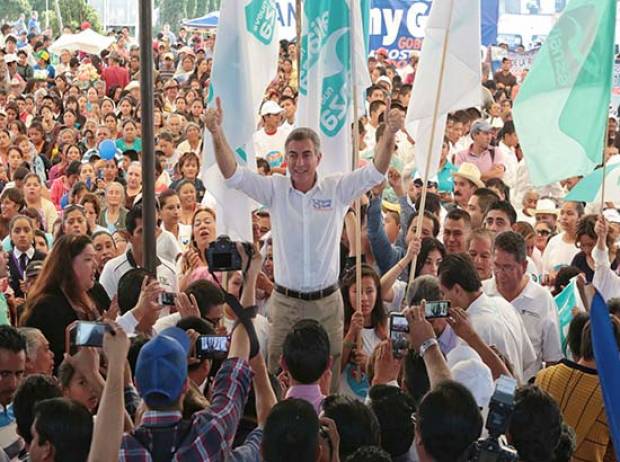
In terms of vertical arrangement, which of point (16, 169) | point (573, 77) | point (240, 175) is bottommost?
point (16, 169)

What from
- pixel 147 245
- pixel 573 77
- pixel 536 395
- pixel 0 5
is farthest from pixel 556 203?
pixel 0 5

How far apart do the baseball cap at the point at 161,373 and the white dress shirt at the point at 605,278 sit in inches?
161

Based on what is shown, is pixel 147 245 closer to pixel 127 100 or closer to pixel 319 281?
pixel 319 281

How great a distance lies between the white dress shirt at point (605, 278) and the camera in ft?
25.0

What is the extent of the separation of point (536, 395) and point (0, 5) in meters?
39.8

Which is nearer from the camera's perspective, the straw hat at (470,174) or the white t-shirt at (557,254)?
the white t-shirt at (557,254)

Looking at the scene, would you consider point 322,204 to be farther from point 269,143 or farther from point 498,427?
point 269,143

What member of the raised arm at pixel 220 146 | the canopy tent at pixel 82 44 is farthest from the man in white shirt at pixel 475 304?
the canopy tent at pixel 82 44

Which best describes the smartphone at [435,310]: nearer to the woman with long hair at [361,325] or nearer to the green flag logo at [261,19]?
the woman with long hair at [361,325]

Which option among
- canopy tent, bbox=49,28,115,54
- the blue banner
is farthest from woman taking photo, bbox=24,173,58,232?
canopy tent, bbox=49,28,115,54

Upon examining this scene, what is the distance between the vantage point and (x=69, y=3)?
39938 mm

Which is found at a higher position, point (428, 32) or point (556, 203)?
point (428, 32)

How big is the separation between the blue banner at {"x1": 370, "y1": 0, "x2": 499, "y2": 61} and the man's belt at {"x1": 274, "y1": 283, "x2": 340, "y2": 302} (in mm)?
14202

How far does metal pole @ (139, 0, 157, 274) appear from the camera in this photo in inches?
247
